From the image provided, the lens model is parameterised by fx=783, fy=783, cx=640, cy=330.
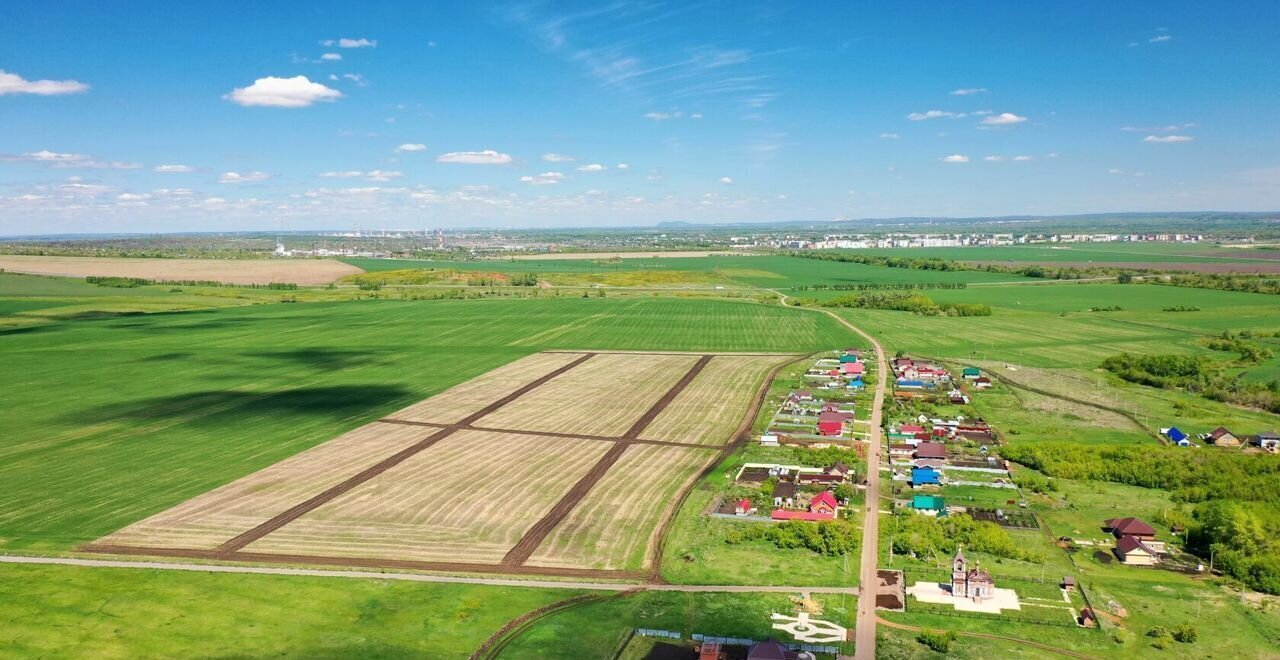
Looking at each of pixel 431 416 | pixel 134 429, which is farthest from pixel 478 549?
pixel 134 429

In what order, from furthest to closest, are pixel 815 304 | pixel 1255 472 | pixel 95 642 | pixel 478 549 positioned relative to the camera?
1. pixel 815 304
2. pixel 1255 472
3. pixel 478 549
4. pixel 95 642

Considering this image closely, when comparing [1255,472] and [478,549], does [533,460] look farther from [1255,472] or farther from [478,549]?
[1255,472]

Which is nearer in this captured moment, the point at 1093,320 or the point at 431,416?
the point at 431,416

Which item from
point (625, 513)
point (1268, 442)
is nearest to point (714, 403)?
point (625, 513)

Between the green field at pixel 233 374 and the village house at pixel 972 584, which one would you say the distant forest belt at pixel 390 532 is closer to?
the green field at pixel 233 374

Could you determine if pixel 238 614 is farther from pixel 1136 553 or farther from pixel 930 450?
pixel 930 450

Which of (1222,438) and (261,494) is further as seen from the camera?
(1222,438)

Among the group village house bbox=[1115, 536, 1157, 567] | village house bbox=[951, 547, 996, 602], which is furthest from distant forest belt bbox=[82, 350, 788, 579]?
village house bbox=[1115, 536, 1157, 567]
